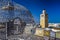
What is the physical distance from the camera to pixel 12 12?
2012mm

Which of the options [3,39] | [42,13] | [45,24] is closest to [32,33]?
[45,24]

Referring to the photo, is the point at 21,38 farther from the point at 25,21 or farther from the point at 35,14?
the point at 35,14

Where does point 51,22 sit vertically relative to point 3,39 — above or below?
above

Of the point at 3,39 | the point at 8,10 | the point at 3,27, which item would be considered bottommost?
the point at 3,39

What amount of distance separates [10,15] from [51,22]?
0.76m

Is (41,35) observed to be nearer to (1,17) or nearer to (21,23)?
(21,23)

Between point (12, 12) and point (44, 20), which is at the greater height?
point (12, 12)

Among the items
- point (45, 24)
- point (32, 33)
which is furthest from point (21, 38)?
point (45, 24)

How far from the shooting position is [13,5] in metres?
2.02

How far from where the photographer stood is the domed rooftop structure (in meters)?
1.99

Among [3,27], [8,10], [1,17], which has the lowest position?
[3,27]

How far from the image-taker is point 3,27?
1969 mm

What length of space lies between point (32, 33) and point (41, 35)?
6.6 inches

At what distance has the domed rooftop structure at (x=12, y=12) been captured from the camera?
1985 millimetres
